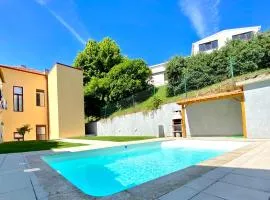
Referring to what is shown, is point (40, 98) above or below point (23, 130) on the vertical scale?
above

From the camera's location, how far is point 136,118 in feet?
59.9

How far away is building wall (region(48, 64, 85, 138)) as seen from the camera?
62.7ft

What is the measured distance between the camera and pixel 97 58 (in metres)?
27.0

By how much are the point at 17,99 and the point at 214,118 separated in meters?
15.0

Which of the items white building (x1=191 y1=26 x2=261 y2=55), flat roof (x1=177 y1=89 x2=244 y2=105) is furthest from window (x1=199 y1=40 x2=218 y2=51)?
flat roof (x1=177 y1=89 x2=244 y2=105)

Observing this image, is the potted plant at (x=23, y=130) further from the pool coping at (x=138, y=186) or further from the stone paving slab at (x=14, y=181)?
the pool coping at (x=138, y=186)

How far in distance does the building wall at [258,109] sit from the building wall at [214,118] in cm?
253

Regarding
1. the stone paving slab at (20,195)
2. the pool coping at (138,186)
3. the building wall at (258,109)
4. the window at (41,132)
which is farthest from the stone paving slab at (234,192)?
the window at (41,132)

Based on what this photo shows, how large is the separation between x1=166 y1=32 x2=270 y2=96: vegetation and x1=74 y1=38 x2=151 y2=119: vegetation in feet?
13.4

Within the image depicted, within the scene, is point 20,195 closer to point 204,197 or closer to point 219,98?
point 204,197

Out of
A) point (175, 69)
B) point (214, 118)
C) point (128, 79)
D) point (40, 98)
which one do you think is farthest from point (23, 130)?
point (214, 118)

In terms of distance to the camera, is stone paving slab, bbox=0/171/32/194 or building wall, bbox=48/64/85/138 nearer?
stone paving slab, bbox=0/171/32/194

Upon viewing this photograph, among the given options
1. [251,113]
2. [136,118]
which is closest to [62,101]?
[136,118]

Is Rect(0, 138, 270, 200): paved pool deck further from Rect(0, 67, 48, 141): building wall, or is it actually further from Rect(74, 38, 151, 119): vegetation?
Rect(74, 38, 151, 119): vegetation
